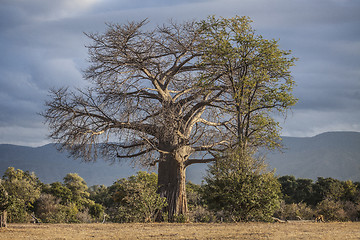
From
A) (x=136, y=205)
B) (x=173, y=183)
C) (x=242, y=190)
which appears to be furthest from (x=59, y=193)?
(x=242, y=190)

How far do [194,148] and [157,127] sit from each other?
10.7ft

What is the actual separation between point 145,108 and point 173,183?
3.96 meters

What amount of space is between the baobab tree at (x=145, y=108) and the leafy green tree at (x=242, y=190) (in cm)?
310

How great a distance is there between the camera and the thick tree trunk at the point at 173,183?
784 inches

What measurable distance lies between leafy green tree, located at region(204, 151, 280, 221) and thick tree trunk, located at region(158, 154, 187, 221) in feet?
11.4

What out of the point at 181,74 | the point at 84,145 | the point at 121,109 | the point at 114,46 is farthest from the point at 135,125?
the point at 181,74

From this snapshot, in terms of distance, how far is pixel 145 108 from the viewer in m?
19.2

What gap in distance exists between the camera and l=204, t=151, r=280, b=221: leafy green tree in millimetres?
16062

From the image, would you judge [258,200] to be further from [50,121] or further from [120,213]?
[50,121]

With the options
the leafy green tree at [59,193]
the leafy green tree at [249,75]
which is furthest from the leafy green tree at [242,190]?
the leafy green tree at [59,193]

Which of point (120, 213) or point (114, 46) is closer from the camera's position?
point (120, 213)

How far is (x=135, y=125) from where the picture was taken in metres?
19.4

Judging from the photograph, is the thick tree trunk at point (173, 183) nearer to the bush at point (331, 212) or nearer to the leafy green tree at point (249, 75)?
the leafy green tree at point (249, 75)

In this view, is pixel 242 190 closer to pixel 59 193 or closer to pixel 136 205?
pixel 136 205
